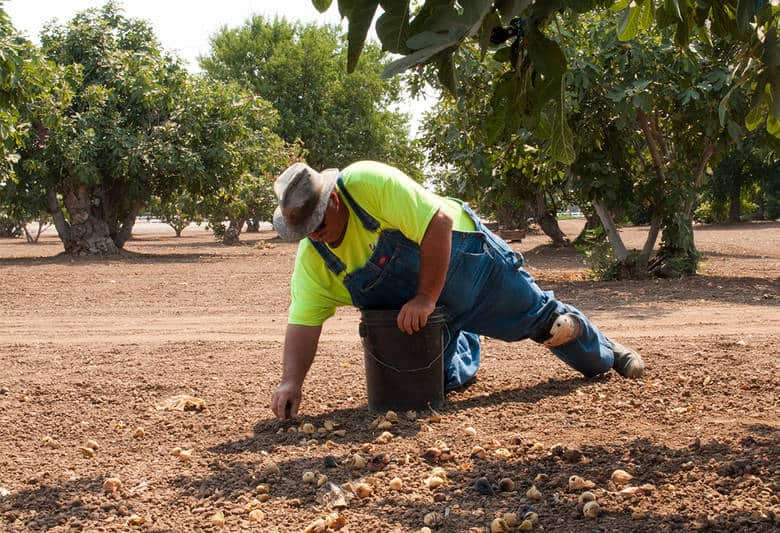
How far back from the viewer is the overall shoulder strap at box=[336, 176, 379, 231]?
444 centimetres

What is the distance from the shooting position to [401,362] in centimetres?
473

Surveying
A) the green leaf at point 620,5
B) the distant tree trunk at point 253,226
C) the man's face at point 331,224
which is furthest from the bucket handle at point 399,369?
the distant tree trunk at point 253,226

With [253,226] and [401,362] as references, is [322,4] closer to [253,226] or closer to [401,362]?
[401,362]

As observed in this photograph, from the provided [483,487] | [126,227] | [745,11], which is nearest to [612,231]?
[483,487]

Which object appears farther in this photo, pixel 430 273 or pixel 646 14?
pixel 430 273

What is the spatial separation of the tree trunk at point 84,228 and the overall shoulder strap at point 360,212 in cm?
1750

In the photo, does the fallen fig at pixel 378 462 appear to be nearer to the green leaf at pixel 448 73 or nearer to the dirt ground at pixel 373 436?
the dirt ground at pixel 373 436

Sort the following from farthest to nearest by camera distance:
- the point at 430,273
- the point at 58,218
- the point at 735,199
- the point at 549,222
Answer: the point at 735,199
the point at 549,222
the point at 58,218
the point at 430,273

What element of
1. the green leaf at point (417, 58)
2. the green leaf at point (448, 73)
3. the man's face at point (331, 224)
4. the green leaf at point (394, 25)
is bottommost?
the man's face at point (331, 224)

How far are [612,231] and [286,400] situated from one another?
28.3ft

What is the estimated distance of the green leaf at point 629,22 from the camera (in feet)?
9.39

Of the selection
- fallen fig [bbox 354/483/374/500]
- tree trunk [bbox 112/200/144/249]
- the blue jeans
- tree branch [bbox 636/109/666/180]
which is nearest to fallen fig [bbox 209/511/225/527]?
fallen fig [bbox 354/483/374/500]

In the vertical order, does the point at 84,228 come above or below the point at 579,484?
above

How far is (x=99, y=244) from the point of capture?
68.6 feet
